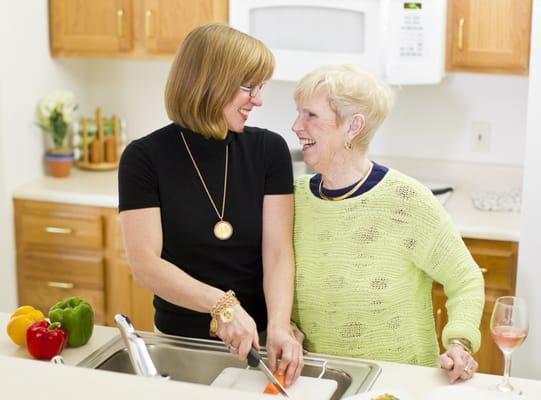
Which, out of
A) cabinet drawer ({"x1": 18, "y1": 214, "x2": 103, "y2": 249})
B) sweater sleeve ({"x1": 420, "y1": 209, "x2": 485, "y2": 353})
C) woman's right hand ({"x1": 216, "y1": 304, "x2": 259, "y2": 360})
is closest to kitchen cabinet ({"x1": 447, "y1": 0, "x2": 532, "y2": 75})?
sweater sleeve ({"x1": 420, "y1": 209, "x2": 485, "y2": 353})

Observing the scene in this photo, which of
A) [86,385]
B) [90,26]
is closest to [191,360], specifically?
[86,385]

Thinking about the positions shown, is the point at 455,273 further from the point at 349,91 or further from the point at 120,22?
the point at 120,22

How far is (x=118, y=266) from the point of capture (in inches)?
128

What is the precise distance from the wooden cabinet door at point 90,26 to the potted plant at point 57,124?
0.21m

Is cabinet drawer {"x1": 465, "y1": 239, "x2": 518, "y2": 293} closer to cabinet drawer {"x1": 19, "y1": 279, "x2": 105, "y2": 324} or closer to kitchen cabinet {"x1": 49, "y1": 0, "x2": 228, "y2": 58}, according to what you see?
kitchen cabinet {"x1": 49, "y1": 0, "x2": 228, "y2": 58}

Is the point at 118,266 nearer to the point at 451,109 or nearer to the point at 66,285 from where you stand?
the point at 66,285

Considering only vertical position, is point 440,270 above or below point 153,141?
below

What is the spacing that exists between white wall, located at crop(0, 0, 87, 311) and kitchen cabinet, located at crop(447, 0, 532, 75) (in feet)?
5.34

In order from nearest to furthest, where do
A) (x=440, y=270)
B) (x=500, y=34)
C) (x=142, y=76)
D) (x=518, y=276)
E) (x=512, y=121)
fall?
(x=440, y=270) < (x=518, y=276) < (x=500, y=34) < (x=512, y=121) < (x=142, y=76)

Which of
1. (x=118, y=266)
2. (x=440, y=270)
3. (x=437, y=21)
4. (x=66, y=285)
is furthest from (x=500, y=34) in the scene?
(x=66, y=285)

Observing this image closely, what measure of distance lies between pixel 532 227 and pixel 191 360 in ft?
4.38

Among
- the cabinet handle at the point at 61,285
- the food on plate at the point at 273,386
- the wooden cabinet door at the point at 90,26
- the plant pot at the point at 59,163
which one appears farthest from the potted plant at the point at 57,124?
the food on plate at the point at 273,386

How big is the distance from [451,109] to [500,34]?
449 mm

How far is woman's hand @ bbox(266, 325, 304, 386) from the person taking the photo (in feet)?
5.13
